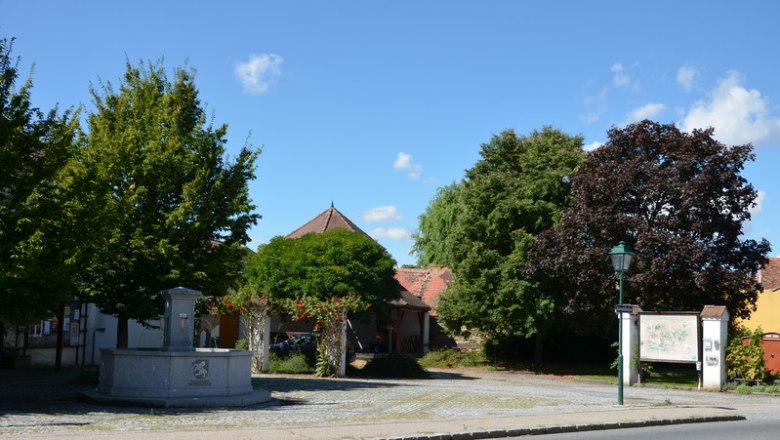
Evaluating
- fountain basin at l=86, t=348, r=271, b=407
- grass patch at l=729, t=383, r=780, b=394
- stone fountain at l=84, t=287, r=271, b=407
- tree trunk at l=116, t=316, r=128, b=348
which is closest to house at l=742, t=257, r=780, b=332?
grass patch at l=729, t=383, r=780, b=394

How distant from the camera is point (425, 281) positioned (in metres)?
53.4

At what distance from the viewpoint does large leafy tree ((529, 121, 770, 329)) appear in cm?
2994

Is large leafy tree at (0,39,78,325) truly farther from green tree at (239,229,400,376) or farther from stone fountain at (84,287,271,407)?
green tree at (239,229,400,376)

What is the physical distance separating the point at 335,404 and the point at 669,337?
45.3 feet

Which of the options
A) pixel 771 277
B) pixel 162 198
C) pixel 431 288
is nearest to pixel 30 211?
pixel 162 198

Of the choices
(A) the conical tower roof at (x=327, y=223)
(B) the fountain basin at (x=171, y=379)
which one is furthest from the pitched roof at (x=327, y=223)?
(B) the fountain basin at (x=171, y=379)

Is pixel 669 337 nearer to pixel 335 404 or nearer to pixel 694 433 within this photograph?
pixel 694 433

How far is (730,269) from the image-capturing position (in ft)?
100

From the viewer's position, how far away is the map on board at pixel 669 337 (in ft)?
87.8

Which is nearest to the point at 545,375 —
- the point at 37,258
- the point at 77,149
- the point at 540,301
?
the point at 540,301

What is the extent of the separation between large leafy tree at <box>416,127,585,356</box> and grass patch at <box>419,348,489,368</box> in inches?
48.4

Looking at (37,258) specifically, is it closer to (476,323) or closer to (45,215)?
(45,215)

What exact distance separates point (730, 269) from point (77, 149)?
23.1 metres

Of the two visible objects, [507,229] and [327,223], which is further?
[327,223]
